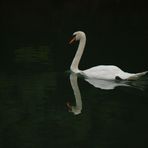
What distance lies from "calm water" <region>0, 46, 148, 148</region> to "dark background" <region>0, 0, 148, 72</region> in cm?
163

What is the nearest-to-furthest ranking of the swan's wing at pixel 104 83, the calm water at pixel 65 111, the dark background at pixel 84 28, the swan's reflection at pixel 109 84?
1. the calm water at pixel 65 111
2. the swan's reflection at pixel 109 84
3. the swan's wing at pixel 104 83
4. the dark background at pixel 84 28

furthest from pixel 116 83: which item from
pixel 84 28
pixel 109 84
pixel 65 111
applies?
pixel 84 28

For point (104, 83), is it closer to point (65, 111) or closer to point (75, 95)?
point (75, 95)

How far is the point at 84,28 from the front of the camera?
2233 cm

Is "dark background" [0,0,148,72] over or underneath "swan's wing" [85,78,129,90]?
underneath

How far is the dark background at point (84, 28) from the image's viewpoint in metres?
16.4

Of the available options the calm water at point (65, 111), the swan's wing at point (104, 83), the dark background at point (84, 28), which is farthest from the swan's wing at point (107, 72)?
the dark background at point (84, 28)

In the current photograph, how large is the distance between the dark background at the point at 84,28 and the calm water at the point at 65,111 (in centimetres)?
163

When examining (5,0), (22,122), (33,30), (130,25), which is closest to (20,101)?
(22,122)

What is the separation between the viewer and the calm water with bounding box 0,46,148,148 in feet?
30.7

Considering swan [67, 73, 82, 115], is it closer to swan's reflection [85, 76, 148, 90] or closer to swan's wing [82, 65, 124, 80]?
swan's reflection [85, 76, 148, 90]

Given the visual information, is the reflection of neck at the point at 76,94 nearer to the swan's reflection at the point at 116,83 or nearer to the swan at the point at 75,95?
the swan at the point at 75,95

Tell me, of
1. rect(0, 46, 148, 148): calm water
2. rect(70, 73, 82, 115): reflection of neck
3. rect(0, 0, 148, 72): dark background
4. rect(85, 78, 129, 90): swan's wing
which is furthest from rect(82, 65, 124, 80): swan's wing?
rect(0, 0, 148, 72): dark background

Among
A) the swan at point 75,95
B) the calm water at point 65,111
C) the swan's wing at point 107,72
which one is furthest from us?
the swan's wing at point 107,72
